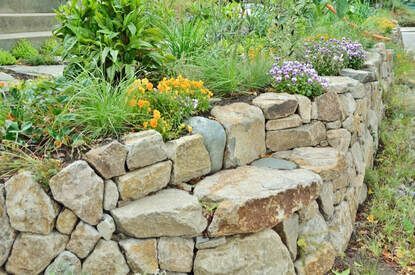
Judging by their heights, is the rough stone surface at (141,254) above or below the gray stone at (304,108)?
below

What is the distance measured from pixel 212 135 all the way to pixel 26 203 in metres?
1.18

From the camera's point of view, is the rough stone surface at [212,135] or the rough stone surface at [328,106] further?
A: the rough stone surface at [328,106]

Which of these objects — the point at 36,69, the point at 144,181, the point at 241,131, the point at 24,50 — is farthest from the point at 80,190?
the point at 24,50

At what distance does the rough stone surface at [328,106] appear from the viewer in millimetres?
3738

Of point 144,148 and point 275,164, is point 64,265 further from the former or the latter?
point 275,164

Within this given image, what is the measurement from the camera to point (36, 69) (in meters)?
4.59

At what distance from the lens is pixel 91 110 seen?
9.39ft

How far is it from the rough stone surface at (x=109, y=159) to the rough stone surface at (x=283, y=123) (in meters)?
A: 1.24

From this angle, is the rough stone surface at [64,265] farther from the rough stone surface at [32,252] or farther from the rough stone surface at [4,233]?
the rough stone surface at [4,233]

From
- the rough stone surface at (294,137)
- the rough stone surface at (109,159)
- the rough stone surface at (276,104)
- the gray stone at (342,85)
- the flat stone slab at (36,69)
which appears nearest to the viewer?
the rough stone surface at (109,159)

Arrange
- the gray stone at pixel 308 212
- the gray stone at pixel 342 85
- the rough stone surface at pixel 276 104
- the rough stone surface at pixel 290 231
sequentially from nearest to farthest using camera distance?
the rough stone surface at pixel 290 231 → the gray stone at pixel 308 212 → the rough stone surface at pixel 276 104 → the gray stone at pixel 342 85

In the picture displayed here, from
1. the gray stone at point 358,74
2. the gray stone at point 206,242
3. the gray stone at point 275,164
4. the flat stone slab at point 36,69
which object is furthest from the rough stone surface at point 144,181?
the gray stone at point 358,74

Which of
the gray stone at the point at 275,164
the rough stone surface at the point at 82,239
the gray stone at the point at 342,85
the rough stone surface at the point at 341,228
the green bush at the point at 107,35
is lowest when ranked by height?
the rough stone surface at the point at 341,228

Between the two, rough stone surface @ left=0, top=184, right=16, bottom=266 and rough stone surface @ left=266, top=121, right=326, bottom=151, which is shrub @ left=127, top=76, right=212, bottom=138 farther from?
rough stone surface @ left=0, top=184, right=16, bottom=266
